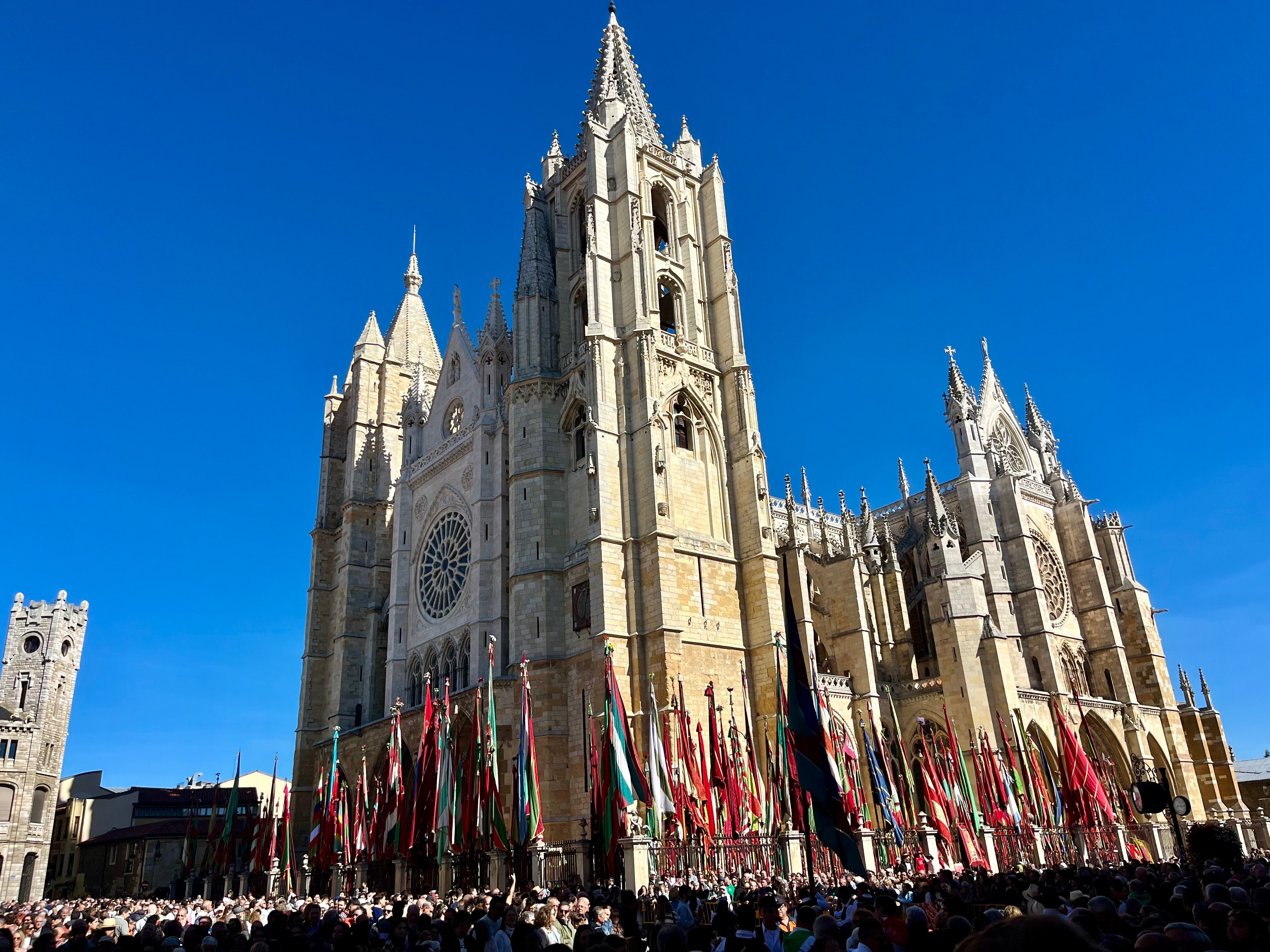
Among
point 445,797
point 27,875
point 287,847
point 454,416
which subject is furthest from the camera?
point 27,875

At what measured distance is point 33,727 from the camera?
4459 cm

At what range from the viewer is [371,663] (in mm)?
36531

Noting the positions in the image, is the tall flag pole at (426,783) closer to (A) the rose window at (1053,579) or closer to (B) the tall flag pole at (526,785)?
(B) the tall flag pole at (526,785)

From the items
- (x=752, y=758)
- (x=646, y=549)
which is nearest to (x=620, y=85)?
(x=646, y=549)

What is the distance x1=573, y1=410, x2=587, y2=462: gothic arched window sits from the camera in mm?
30250

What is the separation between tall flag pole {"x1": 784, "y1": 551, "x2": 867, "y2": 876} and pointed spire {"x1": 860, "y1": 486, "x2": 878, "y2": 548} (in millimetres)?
→ 25022

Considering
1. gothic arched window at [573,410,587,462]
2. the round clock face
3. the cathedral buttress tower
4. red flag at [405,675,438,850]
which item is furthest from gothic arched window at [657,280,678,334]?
red flag at [405,675,438,850]

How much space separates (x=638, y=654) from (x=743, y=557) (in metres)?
5.41

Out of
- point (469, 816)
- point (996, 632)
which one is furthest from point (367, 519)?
point (996, 632)

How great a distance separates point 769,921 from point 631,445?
22369 millimetres

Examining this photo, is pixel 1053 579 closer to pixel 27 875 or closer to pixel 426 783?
pixel 426 783

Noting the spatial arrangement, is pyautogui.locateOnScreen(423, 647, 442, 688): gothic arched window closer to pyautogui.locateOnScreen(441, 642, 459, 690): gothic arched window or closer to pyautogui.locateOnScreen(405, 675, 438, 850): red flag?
pyautogui.locateOnScreen(441, 642, 459, 690): gothic arched window

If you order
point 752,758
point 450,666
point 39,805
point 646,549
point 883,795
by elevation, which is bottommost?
point 883,795

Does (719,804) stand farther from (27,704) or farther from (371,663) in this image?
(27,704)
